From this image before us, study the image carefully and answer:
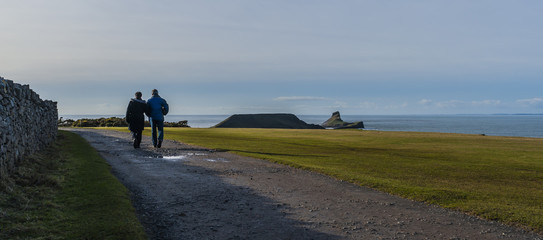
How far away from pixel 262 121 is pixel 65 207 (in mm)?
145433

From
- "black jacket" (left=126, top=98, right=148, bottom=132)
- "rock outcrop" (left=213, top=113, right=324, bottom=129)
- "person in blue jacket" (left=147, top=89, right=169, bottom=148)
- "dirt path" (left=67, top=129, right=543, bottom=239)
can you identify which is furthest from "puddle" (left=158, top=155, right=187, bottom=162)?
"rock outcrop" (left=213, top=113, right=324, bottom=129)

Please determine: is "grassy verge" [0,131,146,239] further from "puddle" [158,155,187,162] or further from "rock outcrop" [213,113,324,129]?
"rock outcrop" [213,113,324,129]

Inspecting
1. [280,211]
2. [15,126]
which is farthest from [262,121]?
[280,211]

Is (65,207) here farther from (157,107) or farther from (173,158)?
(157,107)

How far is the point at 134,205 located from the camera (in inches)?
370

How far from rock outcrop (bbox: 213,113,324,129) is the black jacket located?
118102mm

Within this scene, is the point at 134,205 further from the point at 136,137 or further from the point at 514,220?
the point at 136,137

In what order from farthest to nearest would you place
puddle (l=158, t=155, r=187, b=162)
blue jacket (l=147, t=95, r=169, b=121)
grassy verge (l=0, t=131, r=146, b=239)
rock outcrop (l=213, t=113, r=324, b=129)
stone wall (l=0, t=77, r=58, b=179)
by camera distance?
rock outcrop (l=213, t=113, r=324, b=129), blue jacket (l=147, t=95, r=169, b=121), puddle (l=158, t=155, r=187, b=162), stone wall (l=0, t=77, r=58, b=179), grassy verge (l=0, t=131, r=146, b=239)

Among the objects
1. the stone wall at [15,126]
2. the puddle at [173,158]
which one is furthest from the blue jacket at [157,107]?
the stone wall at [15,126]

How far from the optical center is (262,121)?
15412 centimetres

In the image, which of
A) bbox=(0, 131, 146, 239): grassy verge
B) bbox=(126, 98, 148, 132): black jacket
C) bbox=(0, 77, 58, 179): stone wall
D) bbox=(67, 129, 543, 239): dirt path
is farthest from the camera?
bbox=(126, 98, 148, 132): black jacket

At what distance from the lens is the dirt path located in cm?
738

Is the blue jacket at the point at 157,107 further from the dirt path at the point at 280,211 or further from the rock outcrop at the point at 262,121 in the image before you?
the rock outcrop at the point at 262,121

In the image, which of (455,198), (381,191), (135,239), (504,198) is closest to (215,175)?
(381,191)
